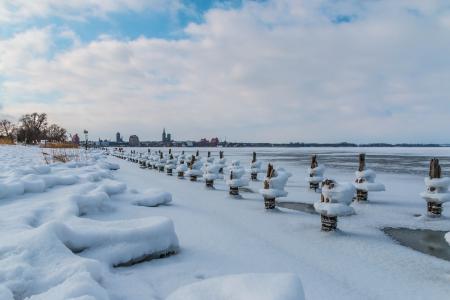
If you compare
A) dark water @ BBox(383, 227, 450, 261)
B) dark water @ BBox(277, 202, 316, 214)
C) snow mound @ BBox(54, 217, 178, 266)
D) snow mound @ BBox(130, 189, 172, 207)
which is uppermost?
snow mound @ BBox(54, 217, 178, 266)

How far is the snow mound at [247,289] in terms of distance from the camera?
93.2 inches

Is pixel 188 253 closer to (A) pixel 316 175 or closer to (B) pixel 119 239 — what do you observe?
(B) pixel 119 239

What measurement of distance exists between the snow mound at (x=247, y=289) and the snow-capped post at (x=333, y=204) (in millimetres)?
4107

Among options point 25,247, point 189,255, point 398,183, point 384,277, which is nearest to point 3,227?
point 25,247

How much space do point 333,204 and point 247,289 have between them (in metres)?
4.41

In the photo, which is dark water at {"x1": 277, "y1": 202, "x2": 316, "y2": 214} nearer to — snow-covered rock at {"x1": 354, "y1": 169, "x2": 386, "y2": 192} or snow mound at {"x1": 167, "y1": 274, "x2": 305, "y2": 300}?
snow-covered rock at {"x1": 354, "y1": 169, "x2": 386, "y2": 192}

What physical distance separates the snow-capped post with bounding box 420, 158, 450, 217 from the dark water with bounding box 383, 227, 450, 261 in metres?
1.52

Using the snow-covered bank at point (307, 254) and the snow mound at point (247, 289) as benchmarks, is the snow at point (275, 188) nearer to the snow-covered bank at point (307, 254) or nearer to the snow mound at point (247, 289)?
the snow-covered bank at point (307, 254)

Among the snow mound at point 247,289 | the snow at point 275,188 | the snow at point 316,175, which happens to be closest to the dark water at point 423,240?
the snow at point 275,188

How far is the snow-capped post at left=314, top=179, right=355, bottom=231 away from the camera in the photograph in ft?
20.9

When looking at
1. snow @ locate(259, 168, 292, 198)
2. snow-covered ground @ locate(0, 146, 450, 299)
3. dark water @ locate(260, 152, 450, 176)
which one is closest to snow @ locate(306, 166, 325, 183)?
snow @ locate(259, 168, 292, 198)

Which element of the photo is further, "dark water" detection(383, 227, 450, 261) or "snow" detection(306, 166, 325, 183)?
"snow" detection(306, 166, 325, 183)

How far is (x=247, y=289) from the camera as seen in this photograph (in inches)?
97.8

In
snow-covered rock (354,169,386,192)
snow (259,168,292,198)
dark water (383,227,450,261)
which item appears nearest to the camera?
dark water (383,227,450,261)
